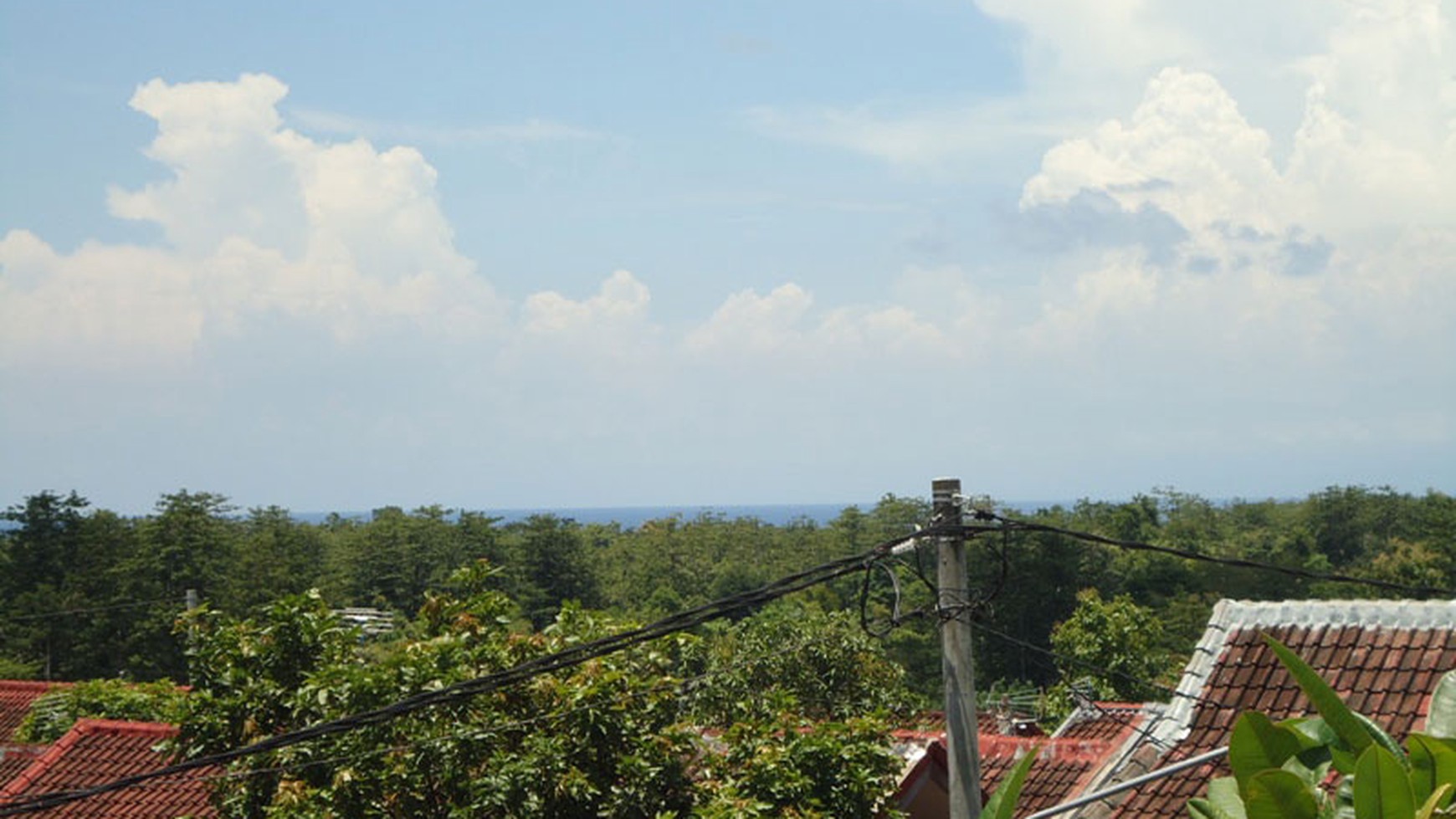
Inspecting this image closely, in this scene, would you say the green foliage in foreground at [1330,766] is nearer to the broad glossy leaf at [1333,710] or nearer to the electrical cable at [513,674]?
the broad glossy leaf at [1333,710]

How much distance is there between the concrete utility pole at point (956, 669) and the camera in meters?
7.92

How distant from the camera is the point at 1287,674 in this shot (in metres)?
11.7

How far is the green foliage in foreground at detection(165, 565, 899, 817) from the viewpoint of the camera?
1150cm

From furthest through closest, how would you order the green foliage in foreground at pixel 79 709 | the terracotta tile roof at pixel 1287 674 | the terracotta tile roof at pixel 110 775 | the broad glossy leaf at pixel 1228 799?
1. the green foliage in foreground at pixel 79 709
2. the terracotta tile roof at pixel 110 775
3. the terracotta tile roof at pixel 1287 674
4. the broad glossy leaf at pixel 1228 799

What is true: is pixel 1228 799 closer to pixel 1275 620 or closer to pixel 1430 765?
pixel 1430 765

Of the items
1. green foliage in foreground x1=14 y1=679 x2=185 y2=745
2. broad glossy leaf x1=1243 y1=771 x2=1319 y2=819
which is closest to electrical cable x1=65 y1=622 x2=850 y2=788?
broad glossy leaf x1=1243 y1=771 x2=1319 y2=819

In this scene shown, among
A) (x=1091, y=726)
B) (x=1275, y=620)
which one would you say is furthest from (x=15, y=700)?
(x=1275, y=620)

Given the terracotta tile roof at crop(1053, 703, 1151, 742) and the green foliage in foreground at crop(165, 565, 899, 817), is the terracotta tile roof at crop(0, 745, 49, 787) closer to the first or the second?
the green foliage in foreground at crop(165, 565, 899, 817)

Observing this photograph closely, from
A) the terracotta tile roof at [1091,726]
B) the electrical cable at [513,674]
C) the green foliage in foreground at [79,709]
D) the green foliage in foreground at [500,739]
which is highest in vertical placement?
the electrical cable at [513,674]

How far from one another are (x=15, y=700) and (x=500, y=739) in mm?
Answer: 18743

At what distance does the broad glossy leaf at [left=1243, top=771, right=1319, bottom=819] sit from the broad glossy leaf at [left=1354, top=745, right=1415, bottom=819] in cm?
23

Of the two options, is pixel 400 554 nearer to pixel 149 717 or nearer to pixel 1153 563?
pixel 1153 563

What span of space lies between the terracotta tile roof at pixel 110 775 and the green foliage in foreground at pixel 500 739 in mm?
3333

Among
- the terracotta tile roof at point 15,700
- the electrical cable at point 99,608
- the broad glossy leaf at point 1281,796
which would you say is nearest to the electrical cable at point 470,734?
the broad glossy leaf at point 1281,796
